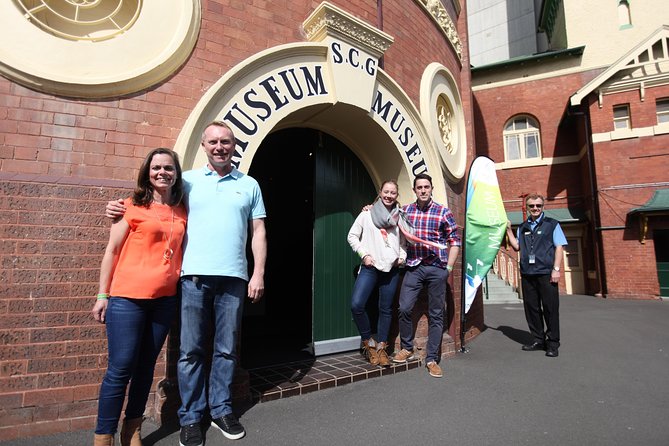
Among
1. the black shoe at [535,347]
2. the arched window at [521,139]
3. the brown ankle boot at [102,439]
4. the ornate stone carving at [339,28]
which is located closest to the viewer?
the brown ankle boot at [102,439]

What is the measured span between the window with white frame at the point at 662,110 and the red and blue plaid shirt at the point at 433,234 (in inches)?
511

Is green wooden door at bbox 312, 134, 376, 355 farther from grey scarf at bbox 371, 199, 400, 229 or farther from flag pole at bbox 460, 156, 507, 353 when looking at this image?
flag pole at bbox 460, 156, 507, 353

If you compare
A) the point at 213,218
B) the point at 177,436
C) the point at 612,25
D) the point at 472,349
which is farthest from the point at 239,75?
the point at 612,25

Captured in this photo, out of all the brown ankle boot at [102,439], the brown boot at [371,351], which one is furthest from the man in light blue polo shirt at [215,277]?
the brown boot at [371,351]

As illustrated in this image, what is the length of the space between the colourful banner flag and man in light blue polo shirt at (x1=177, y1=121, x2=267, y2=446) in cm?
314

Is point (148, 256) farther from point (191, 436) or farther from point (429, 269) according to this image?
point (429, 269)

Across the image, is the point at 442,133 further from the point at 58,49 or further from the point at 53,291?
the point at 53,291

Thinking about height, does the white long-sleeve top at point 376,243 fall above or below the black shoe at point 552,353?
above

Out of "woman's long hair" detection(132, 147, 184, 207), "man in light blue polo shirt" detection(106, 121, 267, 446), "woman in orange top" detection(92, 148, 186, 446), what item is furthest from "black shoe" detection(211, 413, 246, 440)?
"woman's long hair" detection(132, 147, 184, 207)

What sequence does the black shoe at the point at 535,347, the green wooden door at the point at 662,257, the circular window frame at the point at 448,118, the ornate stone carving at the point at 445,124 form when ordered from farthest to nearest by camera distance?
the green wooden door at the point at 662,257, the ornate stone carving at the point at 445,124, the circular window frame at the point at 448,118, the black shoe at the point at 535,347

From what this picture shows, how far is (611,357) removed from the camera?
4.85 meters

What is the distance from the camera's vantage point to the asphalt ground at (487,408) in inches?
103

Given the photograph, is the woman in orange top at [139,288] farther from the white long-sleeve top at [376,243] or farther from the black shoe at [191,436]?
the white long-sleeve top at [376,243]

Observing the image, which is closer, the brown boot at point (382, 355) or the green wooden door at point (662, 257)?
the brown boot at point (382, 355)
